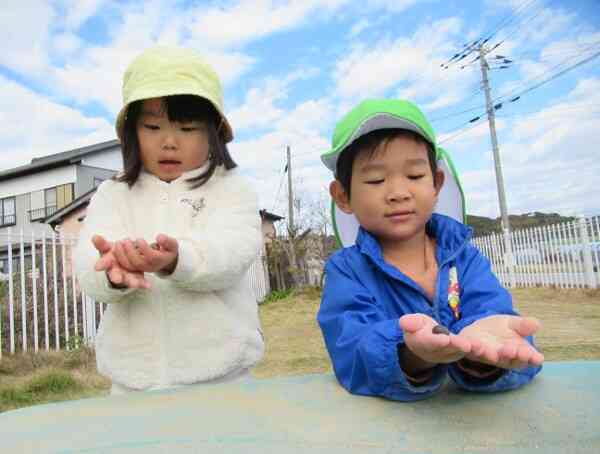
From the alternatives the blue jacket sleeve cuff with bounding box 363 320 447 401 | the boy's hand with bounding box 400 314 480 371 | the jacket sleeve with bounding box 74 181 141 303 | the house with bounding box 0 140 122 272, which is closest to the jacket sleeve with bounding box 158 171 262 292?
the jacket sleeve with bounding box 74 181 141 303

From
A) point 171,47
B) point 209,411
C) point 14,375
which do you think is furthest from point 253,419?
point 14,375

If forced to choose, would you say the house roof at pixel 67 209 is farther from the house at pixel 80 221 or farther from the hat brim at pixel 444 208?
the hat brim at pixel 444 208

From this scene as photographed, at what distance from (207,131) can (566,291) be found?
341 inches

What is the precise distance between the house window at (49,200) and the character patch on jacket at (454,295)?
2206 centimetres

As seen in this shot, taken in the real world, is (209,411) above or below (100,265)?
below

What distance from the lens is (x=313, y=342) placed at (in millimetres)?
5598

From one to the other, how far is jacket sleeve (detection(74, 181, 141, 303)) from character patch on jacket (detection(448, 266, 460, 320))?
0.73 m

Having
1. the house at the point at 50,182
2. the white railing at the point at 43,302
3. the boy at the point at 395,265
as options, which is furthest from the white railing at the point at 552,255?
the house at the point at 50,182

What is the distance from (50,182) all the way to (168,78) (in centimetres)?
2287

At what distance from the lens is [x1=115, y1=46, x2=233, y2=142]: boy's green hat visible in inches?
50.6

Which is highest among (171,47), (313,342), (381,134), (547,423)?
(171,47)

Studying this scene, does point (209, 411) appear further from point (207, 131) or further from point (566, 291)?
point (566, 291)

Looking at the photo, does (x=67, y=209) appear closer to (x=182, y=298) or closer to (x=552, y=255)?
(x=552, y=255)

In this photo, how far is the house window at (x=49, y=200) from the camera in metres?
21.0
